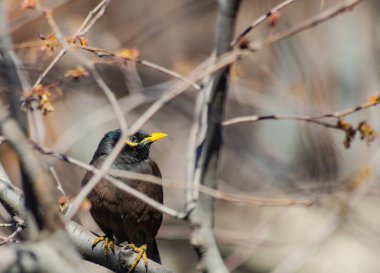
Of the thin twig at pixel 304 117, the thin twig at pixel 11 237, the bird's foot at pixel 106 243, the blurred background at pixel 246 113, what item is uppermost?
the blurred background at pixel 246 113

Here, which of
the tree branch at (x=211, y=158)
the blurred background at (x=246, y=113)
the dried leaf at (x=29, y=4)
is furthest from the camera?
the blurred background at (x=246, y=113)

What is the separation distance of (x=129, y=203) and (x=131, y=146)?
0.64 metres

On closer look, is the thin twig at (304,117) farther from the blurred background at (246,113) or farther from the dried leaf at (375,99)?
the blurred background at (246,113)

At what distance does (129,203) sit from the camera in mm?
5324

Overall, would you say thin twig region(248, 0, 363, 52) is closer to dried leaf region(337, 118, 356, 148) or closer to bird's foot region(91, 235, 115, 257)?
dried leaf region(337, 118, 356, 148)

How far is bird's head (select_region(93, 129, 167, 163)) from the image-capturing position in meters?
5.74

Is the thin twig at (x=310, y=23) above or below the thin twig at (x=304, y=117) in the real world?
below

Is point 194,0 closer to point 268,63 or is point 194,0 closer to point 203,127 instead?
point 268,63

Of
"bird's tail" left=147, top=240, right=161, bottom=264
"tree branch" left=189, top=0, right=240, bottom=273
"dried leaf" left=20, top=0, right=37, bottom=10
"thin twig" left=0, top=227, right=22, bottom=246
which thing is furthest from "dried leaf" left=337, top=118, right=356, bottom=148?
"bird's tail" left=147, top=240, right=161, bottom=264

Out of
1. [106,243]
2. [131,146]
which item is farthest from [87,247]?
[131,146]

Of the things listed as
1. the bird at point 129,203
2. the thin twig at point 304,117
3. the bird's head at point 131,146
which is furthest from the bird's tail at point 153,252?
the thin twig at point 304,117

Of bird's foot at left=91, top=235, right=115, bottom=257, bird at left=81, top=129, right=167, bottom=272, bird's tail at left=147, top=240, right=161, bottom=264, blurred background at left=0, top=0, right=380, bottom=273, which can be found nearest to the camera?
bird's foot at left=91, top=235, right=115, bottom=257

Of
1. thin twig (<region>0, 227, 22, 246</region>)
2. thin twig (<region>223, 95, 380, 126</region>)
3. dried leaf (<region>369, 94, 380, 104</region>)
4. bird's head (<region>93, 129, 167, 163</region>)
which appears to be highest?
bird's head (<region>93, 129, 167, 163</region>)

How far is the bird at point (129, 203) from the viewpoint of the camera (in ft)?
17.3
